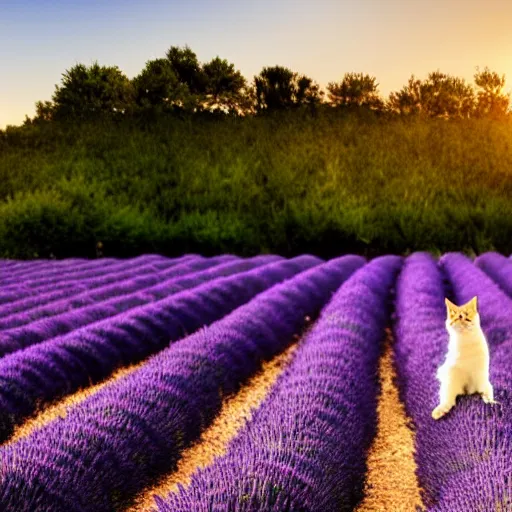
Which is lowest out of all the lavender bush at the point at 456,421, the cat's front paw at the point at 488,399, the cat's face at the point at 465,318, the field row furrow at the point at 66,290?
the field row furrow at the point at 66,290

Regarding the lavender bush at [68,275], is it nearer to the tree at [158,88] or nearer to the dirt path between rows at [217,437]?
the dirt path between rows at [217,437]

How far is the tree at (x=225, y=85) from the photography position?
127 ft

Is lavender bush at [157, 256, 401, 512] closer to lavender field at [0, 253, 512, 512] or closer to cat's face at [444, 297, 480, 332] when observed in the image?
lavender field at [0, 253, 512, 512]

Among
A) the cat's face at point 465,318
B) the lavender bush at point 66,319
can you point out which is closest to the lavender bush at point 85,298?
the lavender bush at point 66,319

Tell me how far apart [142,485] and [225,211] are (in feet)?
59.0

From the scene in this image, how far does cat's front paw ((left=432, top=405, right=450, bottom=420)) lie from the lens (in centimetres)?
420

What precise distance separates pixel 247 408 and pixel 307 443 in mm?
2069

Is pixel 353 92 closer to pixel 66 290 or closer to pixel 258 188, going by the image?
pixel 258 188

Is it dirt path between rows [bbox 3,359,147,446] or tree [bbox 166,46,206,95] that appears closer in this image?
dirt path between rows [bbox 3,359,147,446]

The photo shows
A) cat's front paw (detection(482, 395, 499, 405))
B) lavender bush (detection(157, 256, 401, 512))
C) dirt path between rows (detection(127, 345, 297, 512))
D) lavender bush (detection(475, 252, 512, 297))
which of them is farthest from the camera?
lavender bush (detection(475, 252, 512, 297))

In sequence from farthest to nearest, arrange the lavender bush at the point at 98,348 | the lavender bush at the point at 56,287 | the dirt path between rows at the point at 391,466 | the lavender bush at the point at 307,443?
the lavender bush at the point at 56,287, the lavender bush at the point at 98,348, the dirt path between rows at the point at 391,466, the lavender bush at the point at 307,443

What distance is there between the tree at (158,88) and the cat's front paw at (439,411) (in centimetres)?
3285

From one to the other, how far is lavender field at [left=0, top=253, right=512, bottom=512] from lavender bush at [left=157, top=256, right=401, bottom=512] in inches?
0.6

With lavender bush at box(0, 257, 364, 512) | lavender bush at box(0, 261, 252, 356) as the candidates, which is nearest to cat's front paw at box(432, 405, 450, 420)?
lavender bush at box(0, 257, 364, 512)
